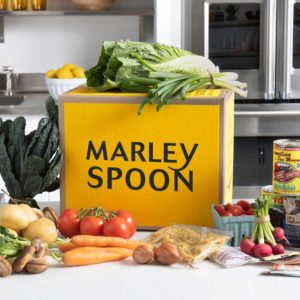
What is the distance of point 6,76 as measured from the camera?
16.8 feet

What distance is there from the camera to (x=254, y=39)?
437 cm

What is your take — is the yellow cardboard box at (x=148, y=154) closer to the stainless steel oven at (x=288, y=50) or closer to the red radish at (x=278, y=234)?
A: the red radish at (x=278, y=234)

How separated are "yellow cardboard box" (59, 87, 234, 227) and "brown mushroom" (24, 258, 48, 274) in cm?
44

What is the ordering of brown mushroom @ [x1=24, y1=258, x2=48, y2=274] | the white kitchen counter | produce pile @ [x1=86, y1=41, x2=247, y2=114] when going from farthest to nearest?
produce pile @ [x1=86, y1=41, x2=247, y2=114] < brown mushroom @ [x1=24, y1=258, x2=48, y2=274] < the white kitchen counter

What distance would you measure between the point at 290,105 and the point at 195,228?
231 cm

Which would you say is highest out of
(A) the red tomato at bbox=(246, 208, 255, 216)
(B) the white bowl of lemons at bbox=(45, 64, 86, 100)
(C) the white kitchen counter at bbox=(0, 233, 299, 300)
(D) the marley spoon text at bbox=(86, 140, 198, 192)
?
(B) the white bowl of lemons at bbox=(45, 64, 86, 100)

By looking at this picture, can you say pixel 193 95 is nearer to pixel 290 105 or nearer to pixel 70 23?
pixel 290 105

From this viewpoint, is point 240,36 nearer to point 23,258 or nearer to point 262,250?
point 262,250

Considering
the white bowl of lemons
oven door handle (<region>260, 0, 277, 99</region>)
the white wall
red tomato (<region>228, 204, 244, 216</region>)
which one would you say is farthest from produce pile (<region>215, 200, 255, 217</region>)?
the white wall

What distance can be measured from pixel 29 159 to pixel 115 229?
0.33m

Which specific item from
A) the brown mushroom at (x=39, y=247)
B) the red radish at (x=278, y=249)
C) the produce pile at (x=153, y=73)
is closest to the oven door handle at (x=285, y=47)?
the produce pile at (x=153, y=73)

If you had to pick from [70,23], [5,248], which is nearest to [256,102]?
[70,23]

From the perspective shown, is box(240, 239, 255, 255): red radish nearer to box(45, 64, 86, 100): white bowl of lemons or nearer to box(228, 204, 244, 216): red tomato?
box(228, 204, 244, 216): red tomato

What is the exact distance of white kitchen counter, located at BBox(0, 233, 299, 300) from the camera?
5.75ft
